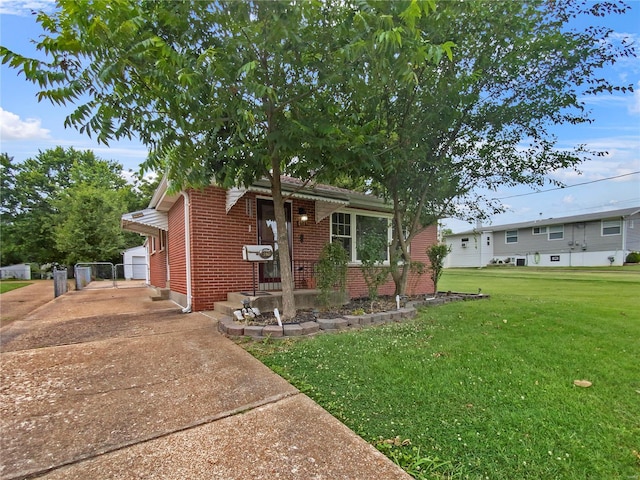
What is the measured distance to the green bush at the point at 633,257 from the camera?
76.4 feet

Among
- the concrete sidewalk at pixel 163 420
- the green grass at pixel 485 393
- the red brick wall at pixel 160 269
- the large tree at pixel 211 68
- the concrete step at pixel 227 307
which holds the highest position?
the large tree at pixel 211 68

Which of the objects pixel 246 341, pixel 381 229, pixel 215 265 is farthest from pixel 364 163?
pixel 381 229

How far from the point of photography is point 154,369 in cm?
335

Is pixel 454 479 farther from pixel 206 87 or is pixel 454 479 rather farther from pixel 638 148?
pixel 638 148

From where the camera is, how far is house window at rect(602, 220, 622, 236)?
23844 millimetres

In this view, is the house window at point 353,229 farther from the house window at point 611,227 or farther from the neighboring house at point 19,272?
the neighboring house at point 19,272

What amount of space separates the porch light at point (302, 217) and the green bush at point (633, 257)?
93.7 ft

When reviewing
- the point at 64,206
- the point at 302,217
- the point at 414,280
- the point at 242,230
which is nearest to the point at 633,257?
the point at 414,280

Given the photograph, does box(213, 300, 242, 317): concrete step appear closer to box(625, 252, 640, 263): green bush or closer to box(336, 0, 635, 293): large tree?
box(336, 0, 635, 293): large tree

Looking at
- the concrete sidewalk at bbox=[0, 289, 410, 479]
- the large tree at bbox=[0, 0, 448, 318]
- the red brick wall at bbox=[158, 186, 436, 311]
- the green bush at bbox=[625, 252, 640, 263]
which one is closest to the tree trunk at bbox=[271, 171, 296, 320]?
the large tree at bbox=[0, 0, 448, 318]

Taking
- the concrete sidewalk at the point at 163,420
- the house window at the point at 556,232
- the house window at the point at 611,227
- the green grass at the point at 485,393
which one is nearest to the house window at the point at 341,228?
the green grass at the point at 485,393

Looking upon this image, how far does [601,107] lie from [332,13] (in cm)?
649

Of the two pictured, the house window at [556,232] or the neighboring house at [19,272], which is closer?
the neighboring house at [19,272]

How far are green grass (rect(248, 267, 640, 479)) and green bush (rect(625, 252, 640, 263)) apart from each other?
26.1 meters
